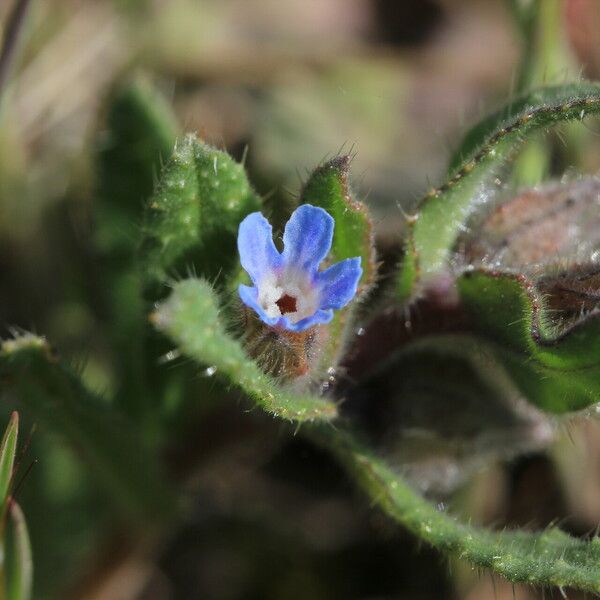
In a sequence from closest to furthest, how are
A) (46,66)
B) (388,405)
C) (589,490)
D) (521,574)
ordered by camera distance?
(521,574) < (388,405) < (589,490) < (46,66)

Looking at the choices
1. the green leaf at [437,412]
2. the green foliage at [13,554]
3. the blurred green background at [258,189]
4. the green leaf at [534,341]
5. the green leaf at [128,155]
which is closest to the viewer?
the green leaf at [534,341]

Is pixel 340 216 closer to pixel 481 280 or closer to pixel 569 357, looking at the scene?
pixel 481 280

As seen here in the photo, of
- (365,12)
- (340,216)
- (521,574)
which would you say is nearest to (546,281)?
(340,216)

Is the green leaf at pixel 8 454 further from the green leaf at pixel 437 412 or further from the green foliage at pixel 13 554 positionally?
the green leaf at pixel 437 412

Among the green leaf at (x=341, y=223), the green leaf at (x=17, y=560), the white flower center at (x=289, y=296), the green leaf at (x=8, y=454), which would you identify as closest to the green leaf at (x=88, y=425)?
the green leaf at (x=8, y=454)

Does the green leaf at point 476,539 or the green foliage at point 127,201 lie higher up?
the green foliage at point 127,201

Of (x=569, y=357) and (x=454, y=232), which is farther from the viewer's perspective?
(x=454, y=232)
